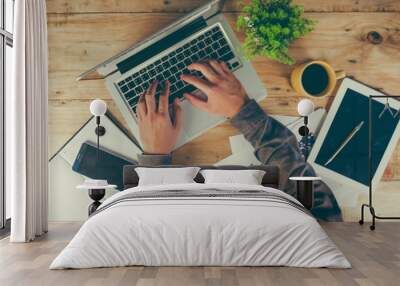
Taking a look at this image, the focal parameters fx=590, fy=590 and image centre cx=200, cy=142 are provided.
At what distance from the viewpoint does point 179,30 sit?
6902 mm

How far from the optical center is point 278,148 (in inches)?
272

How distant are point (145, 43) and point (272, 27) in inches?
59.2

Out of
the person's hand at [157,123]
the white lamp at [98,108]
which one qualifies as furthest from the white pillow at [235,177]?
the white lamp at [98,108]

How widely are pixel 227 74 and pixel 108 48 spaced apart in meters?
1.44

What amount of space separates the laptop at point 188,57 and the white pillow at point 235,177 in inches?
29.4

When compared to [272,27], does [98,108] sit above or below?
below

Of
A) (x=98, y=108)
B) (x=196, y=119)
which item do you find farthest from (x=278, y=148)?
(x=98, y=108)

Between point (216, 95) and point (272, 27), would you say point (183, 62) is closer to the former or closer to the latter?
point (216, 95)

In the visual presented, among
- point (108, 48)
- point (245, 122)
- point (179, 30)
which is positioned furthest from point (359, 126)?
point (108, 48)

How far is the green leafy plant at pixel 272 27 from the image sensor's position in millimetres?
6910

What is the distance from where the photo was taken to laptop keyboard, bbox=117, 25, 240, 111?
6926mm

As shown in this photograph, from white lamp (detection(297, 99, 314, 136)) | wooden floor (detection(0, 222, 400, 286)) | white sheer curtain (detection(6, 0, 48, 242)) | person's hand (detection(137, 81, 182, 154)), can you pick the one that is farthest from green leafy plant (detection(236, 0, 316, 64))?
wooden floor (detection(0, 222, 400, 286))

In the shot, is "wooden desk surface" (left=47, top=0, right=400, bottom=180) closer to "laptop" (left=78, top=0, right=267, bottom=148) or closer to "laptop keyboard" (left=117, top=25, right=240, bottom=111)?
"laptop" (left=78, top=0, right=267, bottom=148)

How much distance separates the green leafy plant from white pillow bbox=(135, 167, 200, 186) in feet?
5.24
